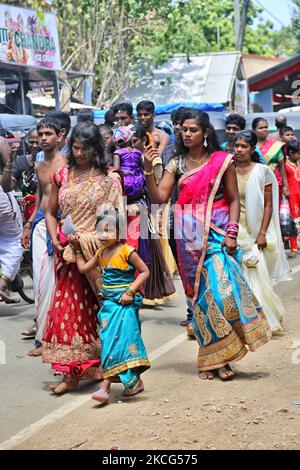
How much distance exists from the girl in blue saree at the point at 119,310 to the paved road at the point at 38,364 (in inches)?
13.0

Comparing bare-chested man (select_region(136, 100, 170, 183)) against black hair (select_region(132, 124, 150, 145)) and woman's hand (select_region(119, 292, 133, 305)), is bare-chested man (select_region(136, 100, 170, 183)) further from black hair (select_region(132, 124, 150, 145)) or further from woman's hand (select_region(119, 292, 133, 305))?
woman's hand (select_region(119, 292, 133, 305))

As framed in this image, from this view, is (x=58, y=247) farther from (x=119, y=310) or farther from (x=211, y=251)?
(x=211, y=251)

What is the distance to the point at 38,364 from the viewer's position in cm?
712

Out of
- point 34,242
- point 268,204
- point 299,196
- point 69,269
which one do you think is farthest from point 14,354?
point 299,196

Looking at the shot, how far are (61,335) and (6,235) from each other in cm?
308

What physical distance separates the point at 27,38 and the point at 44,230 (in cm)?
1270

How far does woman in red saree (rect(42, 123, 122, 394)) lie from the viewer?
246 inches

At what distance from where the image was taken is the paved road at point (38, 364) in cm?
582

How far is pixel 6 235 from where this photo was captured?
9.18 m

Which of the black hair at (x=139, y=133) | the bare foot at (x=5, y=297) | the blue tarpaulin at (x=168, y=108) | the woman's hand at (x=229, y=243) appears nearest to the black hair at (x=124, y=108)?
the black hair at (x=139, y=133)

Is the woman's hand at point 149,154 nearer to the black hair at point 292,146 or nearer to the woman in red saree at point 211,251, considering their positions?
the woman in red saree at point 211,251

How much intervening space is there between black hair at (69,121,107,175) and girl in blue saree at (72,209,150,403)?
0.47 m

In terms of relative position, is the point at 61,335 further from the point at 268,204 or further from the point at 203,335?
the point at 268,204

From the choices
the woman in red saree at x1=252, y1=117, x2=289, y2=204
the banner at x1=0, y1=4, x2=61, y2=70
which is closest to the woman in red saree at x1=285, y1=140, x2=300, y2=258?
the woman in red saree at x1=252, y1=117, x2=289, y2=204
